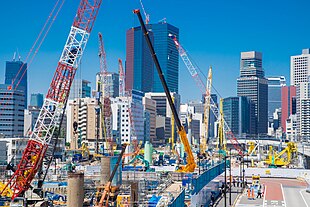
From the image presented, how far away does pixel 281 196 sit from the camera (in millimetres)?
49781

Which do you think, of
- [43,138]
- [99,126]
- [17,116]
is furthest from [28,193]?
[17,116]

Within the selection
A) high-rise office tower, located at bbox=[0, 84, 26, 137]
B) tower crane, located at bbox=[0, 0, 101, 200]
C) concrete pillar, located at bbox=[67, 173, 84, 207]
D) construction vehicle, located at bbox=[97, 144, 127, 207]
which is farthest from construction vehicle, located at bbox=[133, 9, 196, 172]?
high-rise office tower, located at bbox=[0, 84, 26, 137]

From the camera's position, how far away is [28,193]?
3991cm

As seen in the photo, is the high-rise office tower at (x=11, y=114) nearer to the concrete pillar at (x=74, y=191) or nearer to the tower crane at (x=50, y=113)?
the tower crane at (x=50, y=113)

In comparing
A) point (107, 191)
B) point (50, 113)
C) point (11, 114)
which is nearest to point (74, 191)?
point (107, 191)

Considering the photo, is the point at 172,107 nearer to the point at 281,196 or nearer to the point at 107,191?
the point at 281,196

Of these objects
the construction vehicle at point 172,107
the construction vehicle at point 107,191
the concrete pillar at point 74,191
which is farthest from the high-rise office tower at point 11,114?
the concrete pillar at point 74,191

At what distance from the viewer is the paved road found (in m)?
44.4

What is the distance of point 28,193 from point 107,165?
16677mm

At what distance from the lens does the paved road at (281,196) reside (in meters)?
44.4

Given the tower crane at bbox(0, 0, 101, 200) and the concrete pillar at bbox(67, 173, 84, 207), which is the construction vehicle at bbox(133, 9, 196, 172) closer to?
the tower crane at bbox(0, 0, 101, 200)

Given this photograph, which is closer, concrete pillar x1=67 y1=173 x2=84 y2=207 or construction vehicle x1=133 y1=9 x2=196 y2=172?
concrete pillar x1=67 y1=173 x2=84 y2=207

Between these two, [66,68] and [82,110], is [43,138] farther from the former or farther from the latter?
[82,110]

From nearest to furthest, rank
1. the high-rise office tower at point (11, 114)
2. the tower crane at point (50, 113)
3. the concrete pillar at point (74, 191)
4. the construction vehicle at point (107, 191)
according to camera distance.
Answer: the concrete pillar at point (74, 191) < the construction vehicle at point (107, 191) < the tower crane at point (50, 113) < the high-rise office tower at point (11, 114)
